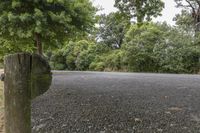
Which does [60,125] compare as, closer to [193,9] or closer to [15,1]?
[15,1]

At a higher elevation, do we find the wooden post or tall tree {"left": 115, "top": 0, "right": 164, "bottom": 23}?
tall tree {"left": 115, "top": 0, "right": 164, "bottom": 23}

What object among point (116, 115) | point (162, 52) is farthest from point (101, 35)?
point (116, 115)

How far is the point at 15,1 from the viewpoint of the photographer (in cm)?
1312

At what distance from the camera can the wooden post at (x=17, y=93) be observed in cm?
170

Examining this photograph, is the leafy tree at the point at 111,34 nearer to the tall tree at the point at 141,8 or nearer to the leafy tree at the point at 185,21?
the leafy tree at the point at 185,21

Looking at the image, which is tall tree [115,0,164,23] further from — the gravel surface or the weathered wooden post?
the weathered wooden post

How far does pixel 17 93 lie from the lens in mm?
1717

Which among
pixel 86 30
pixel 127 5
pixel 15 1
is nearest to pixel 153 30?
pixel 86 30

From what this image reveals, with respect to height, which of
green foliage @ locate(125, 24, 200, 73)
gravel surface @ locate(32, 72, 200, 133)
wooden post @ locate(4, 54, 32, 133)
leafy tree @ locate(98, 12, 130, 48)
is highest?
leafy tree @ locate(98, 12, 130, 48)

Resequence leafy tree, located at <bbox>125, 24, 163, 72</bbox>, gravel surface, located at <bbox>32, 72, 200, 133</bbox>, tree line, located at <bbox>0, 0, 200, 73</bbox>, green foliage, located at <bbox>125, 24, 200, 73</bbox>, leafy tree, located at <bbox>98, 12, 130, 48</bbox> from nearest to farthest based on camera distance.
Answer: gravel surface, located at <bbox>32, 72, 200, 133</bbox>, tree line, located at <bbox>0, 0, 200, 73</bbox>, green foliage, located at <bbox>125, 24, 200, 73</bbox>, leafy tree, located at <bbox>125, 24, 163, 72</bbox>, leafy tree, located at <bbox>98, 12, 130, 48</bbox>

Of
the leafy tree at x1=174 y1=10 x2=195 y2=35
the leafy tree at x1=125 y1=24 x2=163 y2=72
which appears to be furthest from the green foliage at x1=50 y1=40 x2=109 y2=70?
the leafy tree at x1=174 y1=10 x2=195 y2=35

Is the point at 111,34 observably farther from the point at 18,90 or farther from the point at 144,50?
the point at 18,90

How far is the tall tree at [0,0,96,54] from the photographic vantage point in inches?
522

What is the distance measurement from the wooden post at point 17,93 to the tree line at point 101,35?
545cm
